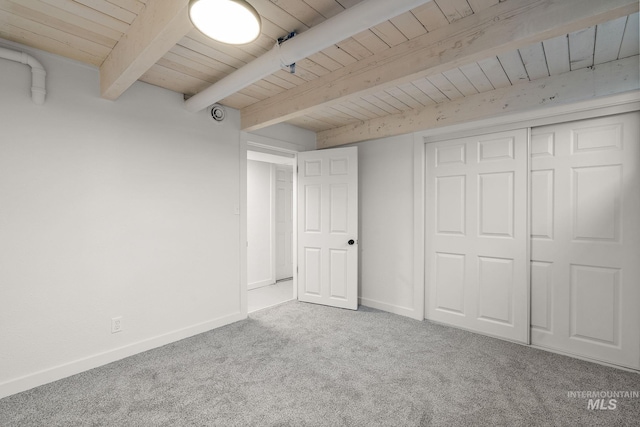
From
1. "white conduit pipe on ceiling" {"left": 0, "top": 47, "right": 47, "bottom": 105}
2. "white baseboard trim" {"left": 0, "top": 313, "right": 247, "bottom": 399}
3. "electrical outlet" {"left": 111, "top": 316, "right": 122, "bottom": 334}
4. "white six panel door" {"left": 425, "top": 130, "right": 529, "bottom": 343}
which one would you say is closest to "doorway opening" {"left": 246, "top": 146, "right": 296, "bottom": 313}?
"white baseboard trim" {"left": 0, "top": 313, "right": 247, "bottom": 399}

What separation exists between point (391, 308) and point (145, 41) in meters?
3.40

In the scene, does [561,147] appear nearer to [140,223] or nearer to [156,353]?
[140,223]

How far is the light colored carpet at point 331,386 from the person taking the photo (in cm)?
173

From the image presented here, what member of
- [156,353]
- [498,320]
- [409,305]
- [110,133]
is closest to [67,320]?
[156,353]

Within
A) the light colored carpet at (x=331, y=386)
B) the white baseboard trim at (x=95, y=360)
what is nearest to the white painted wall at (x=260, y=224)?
the white baseboard trim at (x=95, y=360)

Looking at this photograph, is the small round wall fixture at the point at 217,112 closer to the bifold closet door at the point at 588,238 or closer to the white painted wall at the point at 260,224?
the white painted wall at the point at 260,224

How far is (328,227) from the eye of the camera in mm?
3783

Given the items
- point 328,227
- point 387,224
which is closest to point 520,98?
point 387,224

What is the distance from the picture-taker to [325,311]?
3.56 meters

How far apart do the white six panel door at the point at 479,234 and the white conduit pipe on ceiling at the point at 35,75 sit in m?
3.39

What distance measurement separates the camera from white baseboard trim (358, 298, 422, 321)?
3341mm

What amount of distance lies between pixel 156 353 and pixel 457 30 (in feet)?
10.7

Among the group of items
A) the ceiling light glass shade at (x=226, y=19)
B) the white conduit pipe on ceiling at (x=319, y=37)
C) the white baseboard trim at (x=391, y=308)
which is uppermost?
the white conduit pipe on ceiling at (x=319, y=37)

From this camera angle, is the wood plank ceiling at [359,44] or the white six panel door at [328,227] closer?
the wood plank ceiling at [359,44]
